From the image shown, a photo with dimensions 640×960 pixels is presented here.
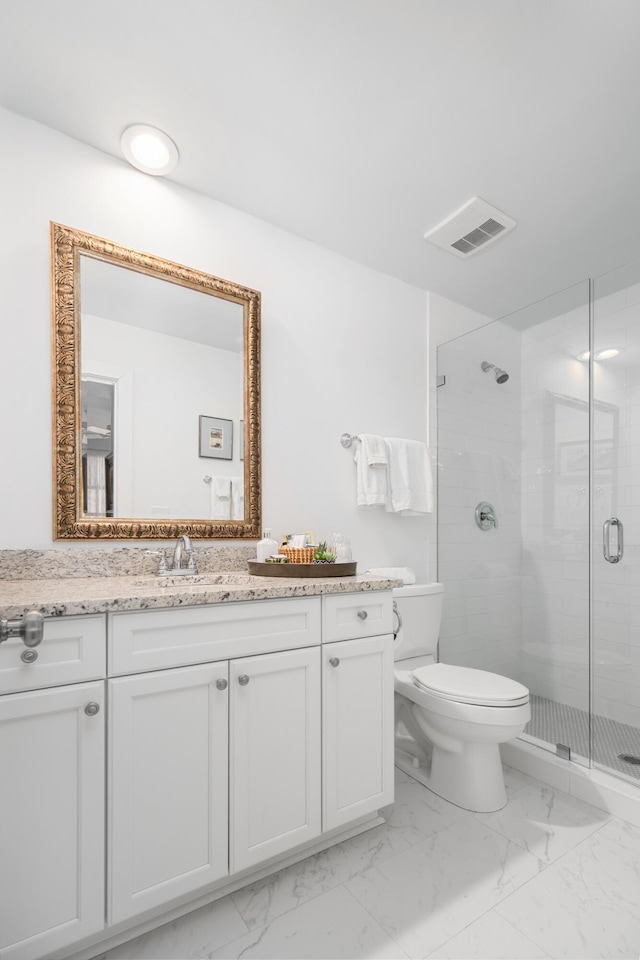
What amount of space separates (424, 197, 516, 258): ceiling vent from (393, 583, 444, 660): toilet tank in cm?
157

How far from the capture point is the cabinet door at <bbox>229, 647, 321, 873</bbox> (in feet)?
4.08

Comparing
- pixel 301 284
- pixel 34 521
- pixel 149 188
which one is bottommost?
pixel 34 521

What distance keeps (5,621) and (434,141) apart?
6.21 ft

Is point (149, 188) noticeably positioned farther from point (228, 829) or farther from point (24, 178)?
point (228, 829)

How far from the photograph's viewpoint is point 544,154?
1670mm

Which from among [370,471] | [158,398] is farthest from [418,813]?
[158,398]

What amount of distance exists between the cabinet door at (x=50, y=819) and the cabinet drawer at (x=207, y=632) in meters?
0.11

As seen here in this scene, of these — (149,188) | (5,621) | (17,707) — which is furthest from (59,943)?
(149,188)

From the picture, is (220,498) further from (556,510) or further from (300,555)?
(556,510)

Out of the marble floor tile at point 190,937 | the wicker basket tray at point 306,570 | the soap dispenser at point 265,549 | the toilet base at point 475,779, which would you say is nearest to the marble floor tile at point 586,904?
the toilet base at point 475,779

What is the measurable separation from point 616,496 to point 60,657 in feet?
7.37

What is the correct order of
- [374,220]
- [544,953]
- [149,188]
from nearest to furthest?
[544,953]
[149,188]
[374,220]

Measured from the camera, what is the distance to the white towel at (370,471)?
2.22m

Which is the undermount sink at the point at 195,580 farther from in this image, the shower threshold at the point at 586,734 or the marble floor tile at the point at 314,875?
the shower threshold at the point at 586,734
